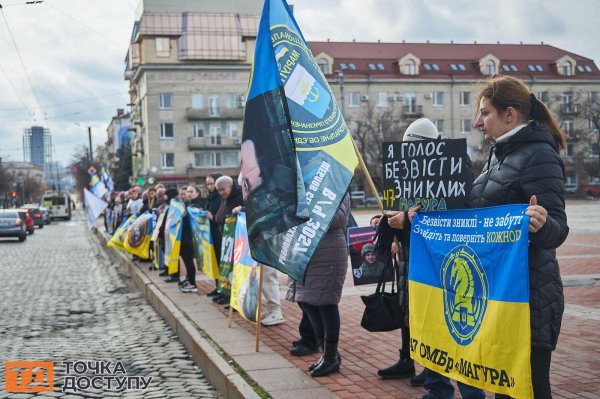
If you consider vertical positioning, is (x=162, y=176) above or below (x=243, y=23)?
below

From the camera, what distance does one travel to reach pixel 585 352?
661 cm

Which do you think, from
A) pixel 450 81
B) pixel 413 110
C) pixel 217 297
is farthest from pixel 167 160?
pixel 217 297

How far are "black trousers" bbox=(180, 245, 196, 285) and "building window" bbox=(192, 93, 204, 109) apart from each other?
60.5m

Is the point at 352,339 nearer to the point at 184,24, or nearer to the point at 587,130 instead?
the point at 184,24

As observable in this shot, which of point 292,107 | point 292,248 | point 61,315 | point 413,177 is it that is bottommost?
point 61,315

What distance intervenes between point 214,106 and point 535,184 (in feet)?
229

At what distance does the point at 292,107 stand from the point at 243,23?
69026 mm

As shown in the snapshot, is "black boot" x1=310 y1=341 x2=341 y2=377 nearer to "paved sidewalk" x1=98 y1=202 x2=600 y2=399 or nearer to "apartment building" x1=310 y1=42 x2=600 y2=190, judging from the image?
"paved sidewalk" x1=98 y1=202 x2=600 y2=399

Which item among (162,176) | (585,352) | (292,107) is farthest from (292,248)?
(162,176)

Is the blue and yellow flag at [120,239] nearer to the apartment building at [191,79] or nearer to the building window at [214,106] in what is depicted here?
the apartment building at [191,79]

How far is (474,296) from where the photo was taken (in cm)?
393

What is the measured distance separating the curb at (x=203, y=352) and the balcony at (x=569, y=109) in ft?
214

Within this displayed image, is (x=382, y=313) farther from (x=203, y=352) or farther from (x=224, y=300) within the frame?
(x=224, y=300)

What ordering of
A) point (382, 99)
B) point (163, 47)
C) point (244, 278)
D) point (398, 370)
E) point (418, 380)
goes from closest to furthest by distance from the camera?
point (418, 380)
point (398, 370)
point (244, 278)
point (163, 47)
point (382, 99)
